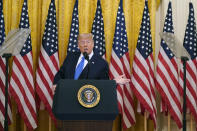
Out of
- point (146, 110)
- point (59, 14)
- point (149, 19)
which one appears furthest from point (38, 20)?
point (146, 110)

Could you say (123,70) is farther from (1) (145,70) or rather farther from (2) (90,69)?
(2) (90,69)

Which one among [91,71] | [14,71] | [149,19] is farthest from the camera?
[149,19]

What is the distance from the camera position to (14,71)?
6.49 metres

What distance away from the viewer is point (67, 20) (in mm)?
7137

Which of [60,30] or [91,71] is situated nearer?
[91,71]

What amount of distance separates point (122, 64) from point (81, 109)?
326 cm

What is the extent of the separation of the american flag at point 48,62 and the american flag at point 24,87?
17 centimetres

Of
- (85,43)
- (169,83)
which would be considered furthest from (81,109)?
(169,83)

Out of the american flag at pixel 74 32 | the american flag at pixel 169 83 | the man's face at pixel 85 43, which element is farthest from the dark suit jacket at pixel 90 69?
the american flag at pixel 169 83

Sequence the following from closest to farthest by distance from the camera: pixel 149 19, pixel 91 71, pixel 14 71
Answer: pixel 91 71 → pixel 14 71 → pixel 149 19

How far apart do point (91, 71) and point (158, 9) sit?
136 inches

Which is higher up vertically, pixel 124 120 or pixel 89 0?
pixel 89 0

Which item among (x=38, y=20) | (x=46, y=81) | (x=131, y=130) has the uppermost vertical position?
(x=38, y=20)

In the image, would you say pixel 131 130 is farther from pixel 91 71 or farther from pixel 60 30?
pixel 91 71
